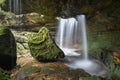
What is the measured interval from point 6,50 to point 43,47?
6.86ft

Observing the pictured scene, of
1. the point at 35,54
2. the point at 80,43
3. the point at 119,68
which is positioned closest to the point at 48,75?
the point at 35,54

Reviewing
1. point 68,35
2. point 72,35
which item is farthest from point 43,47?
point 72,35

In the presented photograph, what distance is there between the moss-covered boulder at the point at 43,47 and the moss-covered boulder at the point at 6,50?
4.45ft

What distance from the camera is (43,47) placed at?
1136 cm

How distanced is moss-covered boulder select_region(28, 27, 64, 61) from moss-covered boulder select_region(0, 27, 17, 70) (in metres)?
1.36

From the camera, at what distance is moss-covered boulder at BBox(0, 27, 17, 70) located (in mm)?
9727

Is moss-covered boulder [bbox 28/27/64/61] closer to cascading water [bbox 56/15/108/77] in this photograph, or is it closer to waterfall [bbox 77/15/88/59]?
cascading water [bbox 56/15/108/77]

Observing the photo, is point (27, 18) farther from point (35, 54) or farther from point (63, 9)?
point (35, 54)

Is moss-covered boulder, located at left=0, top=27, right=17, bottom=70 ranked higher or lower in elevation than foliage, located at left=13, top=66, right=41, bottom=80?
higher

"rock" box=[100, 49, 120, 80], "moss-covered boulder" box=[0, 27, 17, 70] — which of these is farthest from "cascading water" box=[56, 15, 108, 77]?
"moss-covered boulder" box=[0, 27, 17, 70]

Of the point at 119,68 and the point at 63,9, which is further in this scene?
the point at 63,9

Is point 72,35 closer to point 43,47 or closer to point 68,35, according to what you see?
point 68,35

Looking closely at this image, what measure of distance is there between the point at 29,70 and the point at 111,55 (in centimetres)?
413

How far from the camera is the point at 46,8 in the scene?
14398 millimetres
